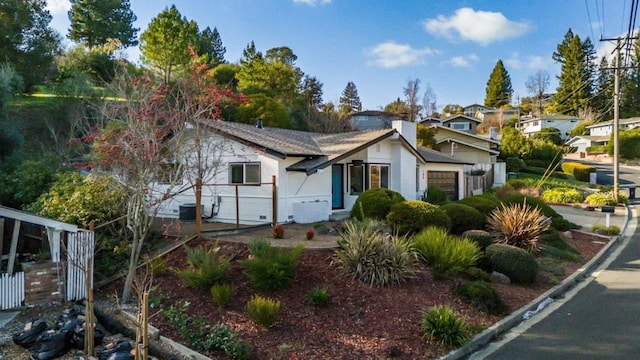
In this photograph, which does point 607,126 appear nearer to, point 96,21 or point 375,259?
point 375,259

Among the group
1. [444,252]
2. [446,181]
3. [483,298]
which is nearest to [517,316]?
[483,298]

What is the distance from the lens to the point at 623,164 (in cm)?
5306

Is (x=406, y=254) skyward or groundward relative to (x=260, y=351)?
skyward

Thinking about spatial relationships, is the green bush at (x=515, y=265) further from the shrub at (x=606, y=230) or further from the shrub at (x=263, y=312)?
the shrub at (x=606, y=230)

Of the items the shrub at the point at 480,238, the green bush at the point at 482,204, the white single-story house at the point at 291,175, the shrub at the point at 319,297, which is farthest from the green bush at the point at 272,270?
the green bush at the point at 482,204

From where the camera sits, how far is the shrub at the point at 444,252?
343 inches

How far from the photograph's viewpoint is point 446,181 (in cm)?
2419

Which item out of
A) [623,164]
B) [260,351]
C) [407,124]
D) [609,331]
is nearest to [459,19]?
[407,124]

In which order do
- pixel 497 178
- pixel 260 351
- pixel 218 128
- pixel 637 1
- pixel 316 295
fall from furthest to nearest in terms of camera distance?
pixel 497 178, pixel 218 128, pixel 637 1, pixel 316 295, pixel 260 351

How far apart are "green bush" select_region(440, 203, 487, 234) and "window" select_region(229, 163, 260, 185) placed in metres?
6.74

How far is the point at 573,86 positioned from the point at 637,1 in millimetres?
71033

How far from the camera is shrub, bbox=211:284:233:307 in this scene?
23.4ft

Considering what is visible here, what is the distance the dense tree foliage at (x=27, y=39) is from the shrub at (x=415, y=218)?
2774cm

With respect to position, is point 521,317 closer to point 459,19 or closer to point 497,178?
point 459,19
